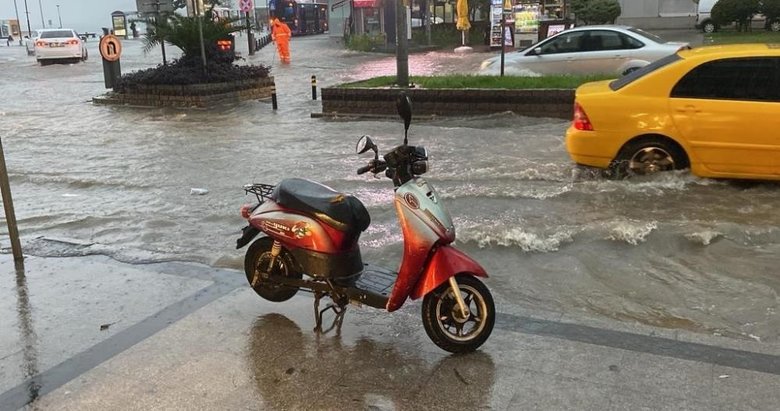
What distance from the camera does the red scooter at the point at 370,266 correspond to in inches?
155

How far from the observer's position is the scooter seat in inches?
169

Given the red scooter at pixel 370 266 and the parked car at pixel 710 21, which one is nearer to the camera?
the red scooter at pixel 370 266

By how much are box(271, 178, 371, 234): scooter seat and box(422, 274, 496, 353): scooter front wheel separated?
0.67 meters

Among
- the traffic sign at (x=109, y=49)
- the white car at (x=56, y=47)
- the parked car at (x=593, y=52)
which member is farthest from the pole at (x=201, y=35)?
the white car at (x=56, y=47)

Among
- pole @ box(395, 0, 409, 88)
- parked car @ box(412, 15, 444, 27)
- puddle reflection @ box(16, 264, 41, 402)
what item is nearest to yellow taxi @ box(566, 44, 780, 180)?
puddle reflection @ box(16, 264, 41, 402)

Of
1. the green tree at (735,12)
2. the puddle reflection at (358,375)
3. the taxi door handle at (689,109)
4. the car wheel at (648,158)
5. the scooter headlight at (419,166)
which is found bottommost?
the puddle reflection at (358,375)

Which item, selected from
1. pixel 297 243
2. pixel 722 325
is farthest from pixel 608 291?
pixel 297 243

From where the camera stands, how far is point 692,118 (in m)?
7.30

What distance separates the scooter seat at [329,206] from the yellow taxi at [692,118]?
4.32 metres

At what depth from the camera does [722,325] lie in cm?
447

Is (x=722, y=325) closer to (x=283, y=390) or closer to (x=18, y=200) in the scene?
(x=283, y=390)

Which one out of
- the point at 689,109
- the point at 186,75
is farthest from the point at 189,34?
the point at 689,109

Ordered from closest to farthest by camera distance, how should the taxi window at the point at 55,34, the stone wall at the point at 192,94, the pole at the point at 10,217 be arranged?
the pole at the point at 10,217 → the stone wall at the point at 192,94 → the taxi window at the point at 55,34

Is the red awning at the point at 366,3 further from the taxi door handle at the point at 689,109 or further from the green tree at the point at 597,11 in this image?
the taxi door handle at the point at 689,109
